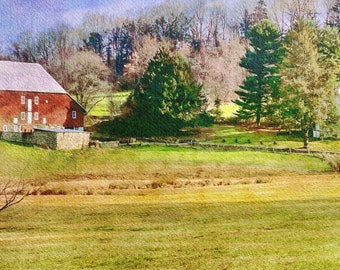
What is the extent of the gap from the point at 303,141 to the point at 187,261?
4.66ft

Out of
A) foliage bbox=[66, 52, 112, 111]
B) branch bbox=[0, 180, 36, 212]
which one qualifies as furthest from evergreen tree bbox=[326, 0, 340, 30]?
branch bbox=[0, 180, 36, 212]

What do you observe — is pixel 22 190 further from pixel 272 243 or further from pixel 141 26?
pixel 272 243

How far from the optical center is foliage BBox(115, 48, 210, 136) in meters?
4.38

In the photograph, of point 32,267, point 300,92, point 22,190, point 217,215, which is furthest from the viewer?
point 300,92

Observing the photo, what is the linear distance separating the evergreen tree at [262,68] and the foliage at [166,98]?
1.46ft

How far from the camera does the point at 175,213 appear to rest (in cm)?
432

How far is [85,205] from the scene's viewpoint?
164 inches

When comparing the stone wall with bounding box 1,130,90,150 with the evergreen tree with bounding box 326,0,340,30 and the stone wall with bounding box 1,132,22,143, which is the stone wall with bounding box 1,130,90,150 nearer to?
the stone wall with bounding box 1,132,22,143

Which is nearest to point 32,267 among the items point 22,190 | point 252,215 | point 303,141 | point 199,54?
point 22,190

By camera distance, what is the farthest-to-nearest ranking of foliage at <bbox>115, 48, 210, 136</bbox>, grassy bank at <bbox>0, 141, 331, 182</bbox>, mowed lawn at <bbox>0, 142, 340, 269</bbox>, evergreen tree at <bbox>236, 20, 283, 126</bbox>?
evergreen tree at <bbox>236, 20, 283, 126</bbox>
foliage at <bbox>115, 48, 210, 136</bbox>
grassy bank at <bbox>0, 141, 331, 182</bbox>
mowed lawn at <bbox>0, 142, 340, 269</bbox>

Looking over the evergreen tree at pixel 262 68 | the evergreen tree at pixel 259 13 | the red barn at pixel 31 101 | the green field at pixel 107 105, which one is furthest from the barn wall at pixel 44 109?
the evergreen tree at pixel 259 13

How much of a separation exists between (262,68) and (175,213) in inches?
54.8

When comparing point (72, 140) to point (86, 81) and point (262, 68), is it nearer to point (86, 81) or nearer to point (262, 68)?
point (86, 81)

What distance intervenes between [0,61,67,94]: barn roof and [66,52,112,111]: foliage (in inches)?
5.2
